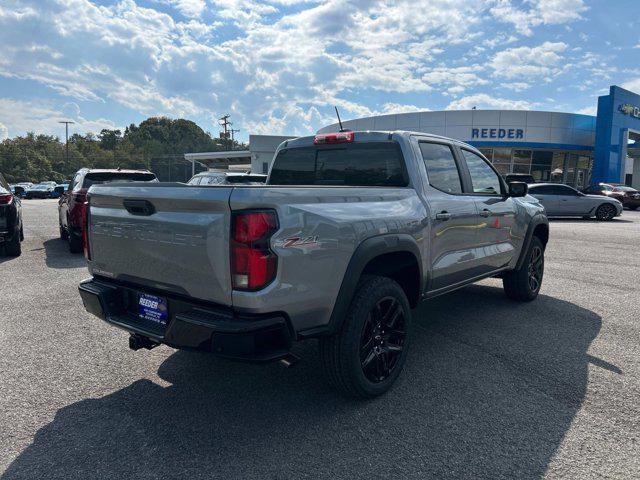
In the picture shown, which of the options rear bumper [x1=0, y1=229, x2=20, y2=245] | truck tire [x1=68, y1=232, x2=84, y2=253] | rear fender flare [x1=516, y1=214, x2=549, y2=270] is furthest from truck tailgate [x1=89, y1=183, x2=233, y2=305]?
truck tire [x1=68, y1=232, x2=84, y2=253]

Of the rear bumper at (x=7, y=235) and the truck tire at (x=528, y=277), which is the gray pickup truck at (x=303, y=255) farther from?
the rear bumper at (x=7, y=235)

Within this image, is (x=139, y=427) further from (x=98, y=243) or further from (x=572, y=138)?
(x=572, y=138)

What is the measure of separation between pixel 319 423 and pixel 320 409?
178mm

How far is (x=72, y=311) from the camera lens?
5125 mm

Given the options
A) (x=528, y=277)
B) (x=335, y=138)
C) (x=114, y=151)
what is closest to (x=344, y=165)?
(x=335, y=138)

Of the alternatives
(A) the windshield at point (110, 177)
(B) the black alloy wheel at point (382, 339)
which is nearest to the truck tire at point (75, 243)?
(A) the windshield at point (110, 177)

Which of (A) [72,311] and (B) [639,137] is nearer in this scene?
(A) [72,311]

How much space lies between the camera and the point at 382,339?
3.29 m

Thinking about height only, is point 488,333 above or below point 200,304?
below

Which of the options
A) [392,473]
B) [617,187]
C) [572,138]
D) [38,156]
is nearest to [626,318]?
[392,473]

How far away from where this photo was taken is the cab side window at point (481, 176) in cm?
466

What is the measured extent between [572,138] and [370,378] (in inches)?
1286

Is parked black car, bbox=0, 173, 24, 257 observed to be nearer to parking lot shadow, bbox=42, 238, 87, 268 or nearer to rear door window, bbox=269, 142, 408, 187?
parking lot shadow, bbox=42, 238, 87, 268

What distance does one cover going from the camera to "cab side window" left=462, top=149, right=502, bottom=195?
466 cm
